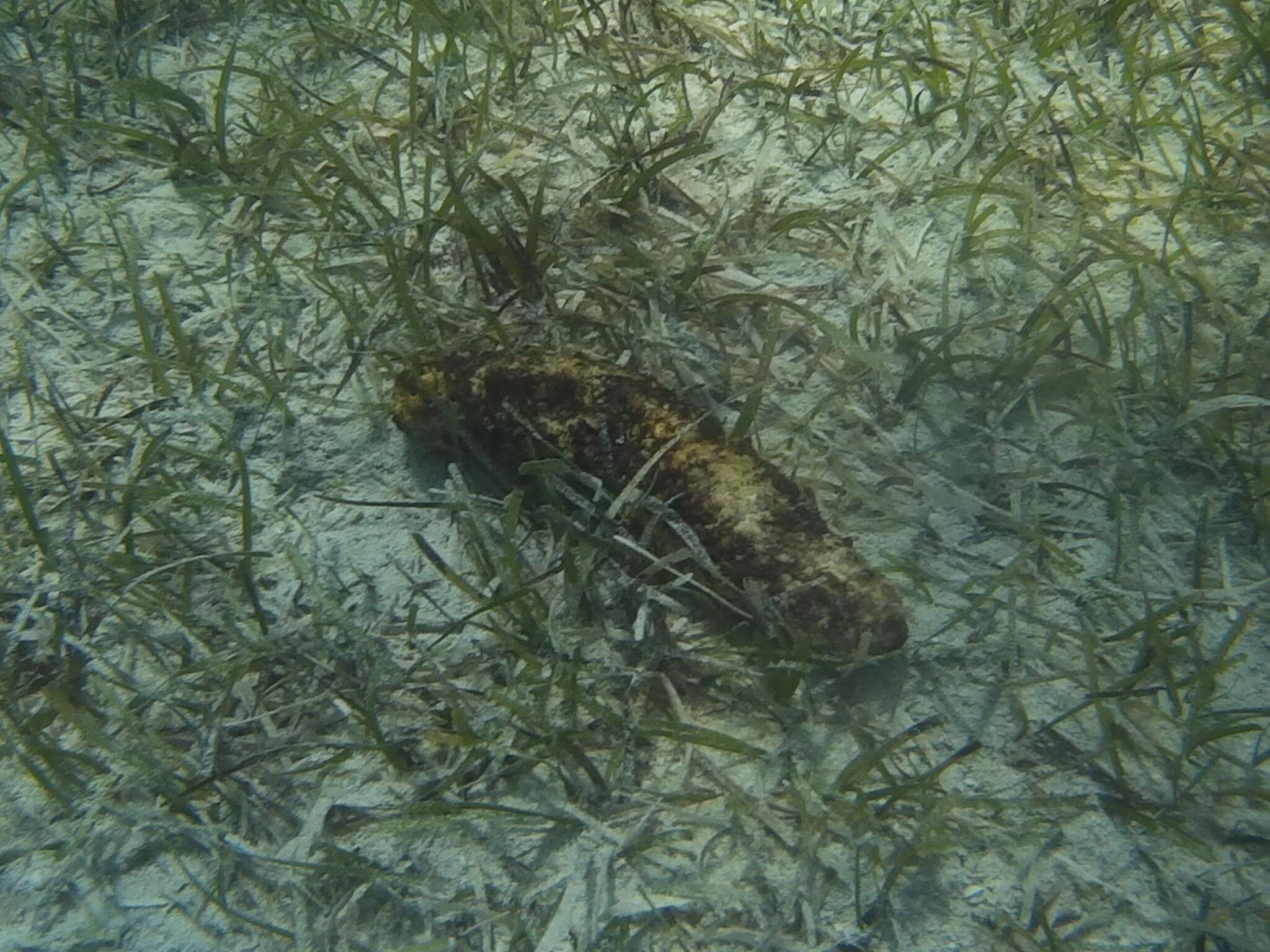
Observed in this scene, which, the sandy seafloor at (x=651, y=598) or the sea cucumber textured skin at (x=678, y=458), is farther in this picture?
the sea cucumber textured skin at (x=678, y=458)

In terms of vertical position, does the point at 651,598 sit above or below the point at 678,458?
below

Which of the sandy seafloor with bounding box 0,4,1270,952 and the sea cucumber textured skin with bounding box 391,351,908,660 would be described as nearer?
the sandy seafloor with bounding box 0,4,1270,952

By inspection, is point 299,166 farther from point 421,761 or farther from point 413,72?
point 421,761

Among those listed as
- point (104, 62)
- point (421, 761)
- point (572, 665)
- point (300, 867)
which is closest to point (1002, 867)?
point (572, 665)
